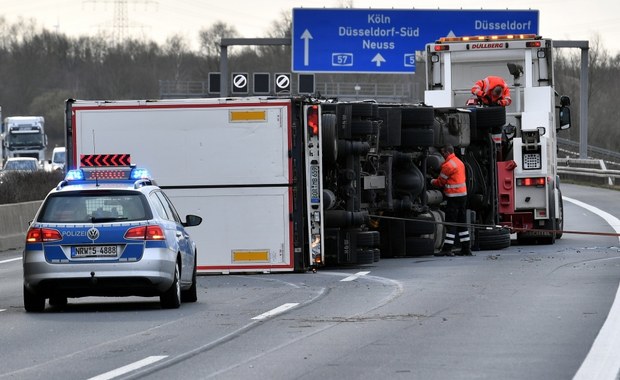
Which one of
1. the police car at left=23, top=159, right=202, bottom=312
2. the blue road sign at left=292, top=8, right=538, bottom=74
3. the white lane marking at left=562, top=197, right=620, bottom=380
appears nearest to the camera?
the white lane marking at left=562, top=197, right=620, bottom=380

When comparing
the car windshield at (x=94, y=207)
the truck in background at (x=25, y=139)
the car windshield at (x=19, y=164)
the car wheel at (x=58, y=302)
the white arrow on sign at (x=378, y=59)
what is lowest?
the car wheel at (x=58, y=302)

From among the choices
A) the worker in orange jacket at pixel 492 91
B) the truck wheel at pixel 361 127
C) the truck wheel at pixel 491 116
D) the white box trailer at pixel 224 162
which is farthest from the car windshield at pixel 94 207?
the worker in orange jacket at pixel 492 91

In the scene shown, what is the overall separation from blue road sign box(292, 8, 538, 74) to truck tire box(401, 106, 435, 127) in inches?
860

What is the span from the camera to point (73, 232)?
15.5 m

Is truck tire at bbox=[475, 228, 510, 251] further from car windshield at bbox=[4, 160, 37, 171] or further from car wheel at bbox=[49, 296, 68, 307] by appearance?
car windshield at bbox=[4, 160, 37, 171]

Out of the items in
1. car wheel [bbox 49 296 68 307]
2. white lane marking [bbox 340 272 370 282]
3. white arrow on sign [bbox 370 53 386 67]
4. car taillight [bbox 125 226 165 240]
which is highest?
white arrow on sign [bbox 370 53 386 67]

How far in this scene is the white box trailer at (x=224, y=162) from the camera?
20328 millimetres

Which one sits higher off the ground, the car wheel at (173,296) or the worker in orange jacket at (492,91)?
the worker in orange jacket at (492,91)

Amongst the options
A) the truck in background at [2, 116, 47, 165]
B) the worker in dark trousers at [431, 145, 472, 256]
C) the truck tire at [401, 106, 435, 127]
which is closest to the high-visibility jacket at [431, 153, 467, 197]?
the worker in dark trousers at [431, 145, 472, 256]

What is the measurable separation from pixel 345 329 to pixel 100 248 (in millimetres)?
3371

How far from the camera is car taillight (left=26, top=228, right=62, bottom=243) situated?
15.5 m

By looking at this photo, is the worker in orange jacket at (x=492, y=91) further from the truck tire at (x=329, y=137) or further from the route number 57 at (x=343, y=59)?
the route number 57 at (x=343, y=59)

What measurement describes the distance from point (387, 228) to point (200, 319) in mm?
9172

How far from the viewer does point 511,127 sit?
27203 mm
